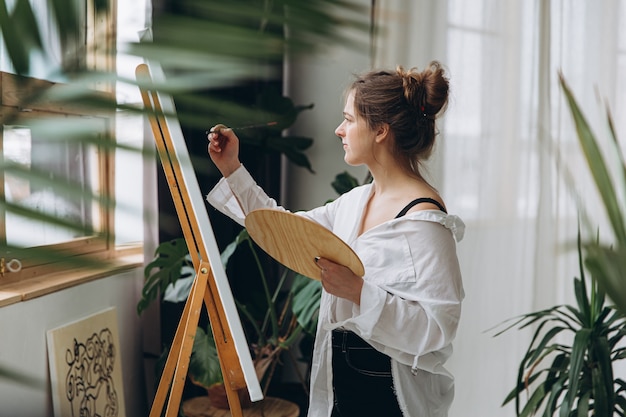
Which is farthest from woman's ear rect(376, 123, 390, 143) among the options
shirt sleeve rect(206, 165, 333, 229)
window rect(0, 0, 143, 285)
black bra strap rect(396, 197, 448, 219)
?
window rect(0, 0, 143, 285)

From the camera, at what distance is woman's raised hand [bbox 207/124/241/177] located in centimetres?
204

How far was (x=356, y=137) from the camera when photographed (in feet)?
6.70

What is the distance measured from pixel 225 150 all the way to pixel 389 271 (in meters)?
0.57

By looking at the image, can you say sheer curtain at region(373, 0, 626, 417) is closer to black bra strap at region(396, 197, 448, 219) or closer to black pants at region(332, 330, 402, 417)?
black bra strap at region(396, 197, 448, 219)

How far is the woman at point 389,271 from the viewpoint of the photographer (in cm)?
187

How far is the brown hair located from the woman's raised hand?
0.36 m

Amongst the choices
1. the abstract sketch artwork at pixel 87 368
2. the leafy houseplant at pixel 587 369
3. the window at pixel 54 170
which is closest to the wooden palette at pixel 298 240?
the leafy houseplant at pixel 587 369

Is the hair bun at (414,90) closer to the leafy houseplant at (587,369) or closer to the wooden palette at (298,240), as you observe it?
the wooden palette at (298,240)

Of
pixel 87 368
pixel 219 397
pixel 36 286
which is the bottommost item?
pixel 219 397

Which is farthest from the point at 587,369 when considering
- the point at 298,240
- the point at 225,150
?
the point at 225,150

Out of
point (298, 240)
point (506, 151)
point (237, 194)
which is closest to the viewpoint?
point (298, 240)

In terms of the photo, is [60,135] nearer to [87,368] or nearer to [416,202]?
[416,202]

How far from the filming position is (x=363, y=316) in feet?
5.91

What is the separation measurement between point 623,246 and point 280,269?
328cm
